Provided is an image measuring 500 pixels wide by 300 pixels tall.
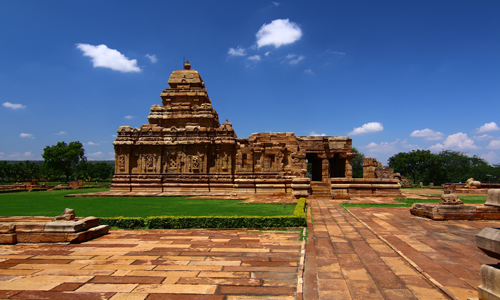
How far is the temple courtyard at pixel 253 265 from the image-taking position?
374cm

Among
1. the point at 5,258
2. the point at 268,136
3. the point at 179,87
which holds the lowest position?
the point at 5,258

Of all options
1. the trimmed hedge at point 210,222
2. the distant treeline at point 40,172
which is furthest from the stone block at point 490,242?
the distant treeline at point 40,172

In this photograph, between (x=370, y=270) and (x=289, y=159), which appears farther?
(x=289, y=159)

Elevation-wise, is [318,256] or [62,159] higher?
[62,159]

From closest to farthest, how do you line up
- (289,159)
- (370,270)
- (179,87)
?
(370,270), (289,159), (179,87)

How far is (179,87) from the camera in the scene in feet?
85.1

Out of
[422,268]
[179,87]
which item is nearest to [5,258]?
[422,268]

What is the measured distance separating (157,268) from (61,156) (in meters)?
56.1

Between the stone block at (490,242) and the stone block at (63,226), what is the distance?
24.0 feet

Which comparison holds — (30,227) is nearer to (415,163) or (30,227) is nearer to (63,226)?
(63,226)

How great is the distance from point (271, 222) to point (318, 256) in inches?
107

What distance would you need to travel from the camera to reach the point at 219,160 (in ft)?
67.2

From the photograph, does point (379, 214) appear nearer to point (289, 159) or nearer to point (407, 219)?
point (407, 219)

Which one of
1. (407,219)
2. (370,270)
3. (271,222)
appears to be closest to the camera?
(370,270)
